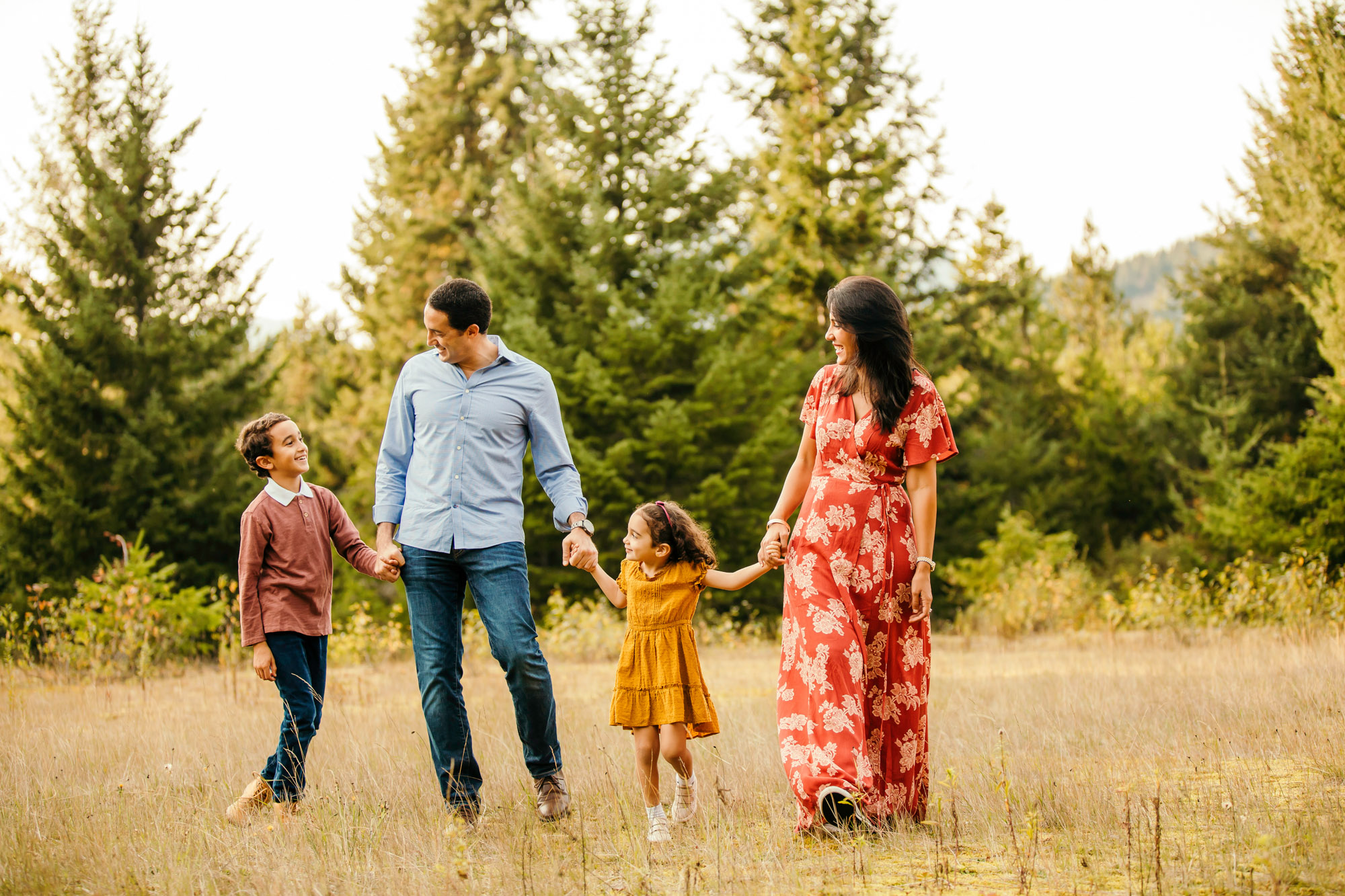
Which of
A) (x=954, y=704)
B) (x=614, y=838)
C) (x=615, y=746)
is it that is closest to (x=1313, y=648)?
(x=954, y=704)

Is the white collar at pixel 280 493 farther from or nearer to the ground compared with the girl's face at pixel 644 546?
farther from the ground

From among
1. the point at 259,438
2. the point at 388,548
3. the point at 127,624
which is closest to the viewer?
the point at 388,548

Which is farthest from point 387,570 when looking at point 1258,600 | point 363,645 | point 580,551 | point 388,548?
point 1258,600

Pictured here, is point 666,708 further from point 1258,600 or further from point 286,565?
point 1258,600

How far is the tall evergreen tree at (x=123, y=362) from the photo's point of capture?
14.0 m

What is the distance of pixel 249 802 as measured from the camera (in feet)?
14.0

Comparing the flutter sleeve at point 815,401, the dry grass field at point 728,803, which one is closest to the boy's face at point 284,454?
the dry grass field at point 728,803

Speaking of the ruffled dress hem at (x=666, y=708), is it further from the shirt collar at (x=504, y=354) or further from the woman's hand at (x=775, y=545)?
the shirt collar at (x=504, y=354)

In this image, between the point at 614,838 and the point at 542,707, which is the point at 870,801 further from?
the point at 542,707

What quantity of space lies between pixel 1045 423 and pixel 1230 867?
22.7m

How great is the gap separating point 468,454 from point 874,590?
176 centimetres

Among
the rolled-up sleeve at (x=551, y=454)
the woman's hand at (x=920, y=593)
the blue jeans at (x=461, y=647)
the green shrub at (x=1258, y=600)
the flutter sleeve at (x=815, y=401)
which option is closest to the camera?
the woman's hand at (x=920, y=593)

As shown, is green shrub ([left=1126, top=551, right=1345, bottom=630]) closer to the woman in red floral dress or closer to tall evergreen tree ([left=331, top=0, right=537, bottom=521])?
the woman in red floral dress

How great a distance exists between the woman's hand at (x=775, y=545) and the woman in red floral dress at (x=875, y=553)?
0.23ft
